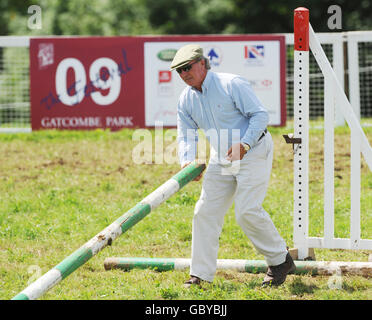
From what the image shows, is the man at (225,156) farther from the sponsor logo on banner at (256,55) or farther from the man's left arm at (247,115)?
the sponsor logo on banner at (256,55)

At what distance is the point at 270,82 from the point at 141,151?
2.64 metres

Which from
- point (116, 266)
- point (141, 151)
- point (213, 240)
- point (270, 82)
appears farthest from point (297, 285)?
point (270, 82)

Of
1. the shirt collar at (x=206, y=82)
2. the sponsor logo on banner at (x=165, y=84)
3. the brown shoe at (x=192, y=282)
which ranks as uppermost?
the sponsor logo on banner at (x=165, y=84)

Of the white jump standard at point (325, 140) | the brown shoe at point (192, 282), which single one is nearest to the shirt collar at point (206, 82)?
the white jump standard at point (325, 140)

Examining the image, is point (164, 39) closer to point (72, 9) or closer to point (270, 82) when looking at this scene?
point (270, 82)

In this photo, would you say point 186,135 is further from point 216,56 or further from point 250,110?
point 216,56

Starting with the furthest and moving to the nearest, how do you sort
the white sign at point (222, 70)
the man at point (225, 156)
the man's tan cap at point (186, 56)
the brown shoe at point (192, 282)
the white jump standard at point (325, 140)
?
the white sign at point (222, 70)
the white jump standard at point (325, 140)
the brown shoe at point (192, 282)
the man at point (225, 156)
the man's tan cap at point (186, 56)

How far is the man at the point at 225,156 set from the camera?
5309mm

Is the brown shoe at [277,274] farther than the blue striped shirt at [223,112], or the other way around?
the brown shoe at [277,274]

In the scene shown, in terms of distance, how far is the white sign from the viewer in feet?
38.7

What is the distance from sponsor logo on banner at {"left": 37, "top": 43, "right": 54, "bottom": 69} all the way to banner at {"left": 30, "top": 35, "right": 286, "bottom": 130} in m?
0.02

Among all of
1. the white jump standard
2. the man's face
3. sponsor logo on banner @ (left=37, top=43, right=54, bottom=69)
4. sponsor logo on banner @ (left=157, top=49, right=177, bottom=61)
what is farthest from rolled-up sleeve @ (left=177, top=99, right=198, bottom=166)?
sponsor logo on banner @ (left=37, top=43, right=54, bottom=69)

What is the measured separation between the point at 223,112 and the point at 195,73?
0.36m

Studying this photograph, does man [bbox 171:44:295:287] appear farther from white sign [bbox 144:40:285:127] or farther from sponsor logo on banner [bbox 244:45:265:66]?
sponsor logo on banner [bbox 244:45:265:66]
